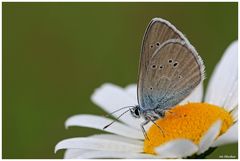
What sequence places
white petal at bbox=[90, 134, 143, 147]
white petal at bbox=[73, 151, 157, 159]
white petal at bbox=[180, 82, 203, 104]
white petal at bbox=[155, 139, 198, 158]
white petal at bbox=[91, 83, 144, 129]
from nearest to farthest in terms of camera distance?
white petal at bbox=[155, 139, 198, 158], white petal at bbox=[73, 151, 157, 159], white petal at bbox=[90, 134, 143, 147], white petal at bbox=[180, 82, 203, 104], white petal at bbox=[91, 83, 144, 129]

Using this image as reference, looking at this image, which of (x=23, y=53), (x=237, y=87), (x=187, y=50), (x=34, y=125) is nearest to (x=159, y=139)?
(x=187, y=50)

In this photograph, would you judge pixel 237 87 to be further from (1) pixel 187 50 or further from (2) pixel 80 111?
(2) pixel 80 111

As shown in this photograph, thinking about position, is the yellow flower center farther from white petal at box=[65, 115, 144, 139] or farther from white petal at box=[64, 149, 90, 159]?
white petal at box=[64, 149, 90, 159]

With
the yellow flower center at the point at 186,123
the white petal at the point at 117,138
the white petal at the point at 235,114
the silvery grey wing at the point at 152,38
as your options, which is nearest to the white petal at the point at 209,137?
the yellow flower center at the point at 186,123

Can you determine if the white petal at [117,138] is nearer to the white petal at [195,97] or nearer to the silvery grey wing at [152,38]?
the silvery grey wing at [152,38]

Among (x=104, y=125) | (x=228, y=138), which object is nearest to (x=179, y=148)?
(x=228, y=138)

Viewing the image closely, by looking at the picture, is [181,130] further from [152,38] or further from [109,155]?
[152,38]

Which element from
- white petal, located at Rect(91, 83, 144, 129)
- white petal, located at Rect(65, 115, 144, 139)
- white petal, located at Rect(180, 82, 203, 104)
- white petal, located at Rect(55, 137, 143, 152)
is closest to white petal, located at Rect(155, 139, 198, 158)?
white petal, located at Rect(55, 137, 143, 152)

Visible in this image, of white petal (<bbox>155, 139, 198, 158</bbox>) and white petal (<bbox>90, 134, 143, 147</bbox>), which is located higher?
white petal (<bbox>155, 139, 198, 158</bbox>)
